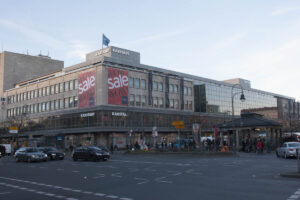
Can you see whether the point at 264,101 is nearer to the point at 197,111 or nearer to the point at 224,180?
the point at 197,111

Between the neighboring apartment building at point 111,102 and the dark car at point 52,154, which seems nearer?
the dark car at point 52,154

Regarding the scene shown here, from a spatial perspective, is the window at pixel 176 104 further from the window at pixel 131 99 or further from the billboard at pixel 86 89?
the billboard at pixel 86 89

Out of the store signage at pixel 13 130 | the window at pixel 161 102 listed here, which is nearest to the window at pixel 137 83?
the window at pixel 161 102

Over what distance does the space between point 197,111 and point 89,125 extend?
33422 mm

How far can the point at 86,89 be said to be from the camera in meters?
70.8

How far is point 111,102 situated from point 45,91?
24.2 meters

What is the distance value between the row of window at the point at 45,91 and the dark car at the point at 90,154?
42.3 meters

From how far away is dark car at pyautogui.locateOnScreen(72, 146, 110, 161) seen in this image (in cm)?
3209

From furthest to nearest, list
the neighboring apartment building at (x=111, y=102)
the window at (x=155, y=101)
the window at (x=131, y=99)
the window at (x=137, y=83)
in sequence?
the window at (x=155, y=101)
the window at (x=137, y=83)
the window at (x=131, y=99)
the neighboring apartment building at (x=111, y=102)

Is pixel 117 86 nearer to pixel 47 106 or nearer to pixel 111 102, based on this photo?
pixel 111 102

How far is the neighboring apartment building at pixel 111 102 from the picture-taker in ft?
225

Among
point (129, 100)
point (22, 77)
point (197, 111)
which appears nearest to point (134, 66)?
point (129, 100)

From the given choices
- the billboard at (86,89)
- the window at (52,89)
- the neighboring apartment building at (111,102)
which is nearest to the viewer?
the neighboring apartment building at (111,102)

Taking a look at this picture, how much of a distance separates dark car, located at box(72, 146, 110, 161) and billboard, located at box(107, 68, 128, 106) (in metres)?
33.9
